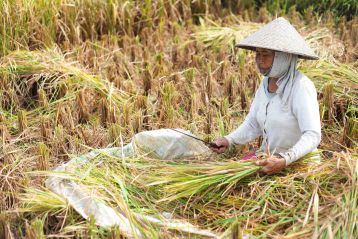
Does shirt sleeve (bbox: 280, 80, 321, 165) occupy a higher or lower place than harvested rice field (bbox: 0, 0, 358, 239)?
higher

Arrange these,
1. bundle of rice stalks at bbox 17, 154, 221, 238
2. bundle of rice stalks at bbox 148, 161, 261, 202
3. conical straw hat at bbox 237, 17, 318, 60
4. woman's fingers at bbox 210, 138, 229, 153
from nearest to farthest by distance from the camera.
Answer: bundle of rice stalks at bbox 17, 154, 221, 238 → bundle of rice stalks at bbox 148, 161, 261, 202 → conical straw hat at bbox 237, 17, 318, 60 → woman's fingers at bbox 210, 138, 229, 153

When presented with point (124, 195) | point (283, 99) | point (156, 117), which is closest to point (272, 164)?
point (283, 99)

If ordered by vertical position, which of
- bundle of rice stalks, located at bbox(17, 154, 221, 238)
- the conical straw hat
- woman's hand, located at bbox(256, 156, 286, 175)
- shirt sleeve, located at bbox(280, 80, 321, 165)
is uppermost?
the conical straw hat

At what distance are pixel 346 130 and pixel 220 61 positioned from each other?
163 cm

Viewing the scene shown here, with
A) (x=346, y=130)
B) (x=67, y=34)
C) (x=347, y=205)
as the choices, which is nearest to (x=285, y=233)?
(x=347, y=205)

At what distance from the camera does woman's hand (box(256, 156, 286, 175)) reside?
110 inches

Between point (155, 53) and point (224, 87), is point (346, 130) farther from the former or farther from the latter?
point (155, 53)

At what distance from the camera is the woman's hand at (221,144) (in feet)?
10.7

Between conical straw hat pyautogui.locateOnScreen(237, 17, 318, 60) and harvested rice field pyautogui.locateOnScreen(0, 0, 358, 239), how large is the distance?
1.60 ft

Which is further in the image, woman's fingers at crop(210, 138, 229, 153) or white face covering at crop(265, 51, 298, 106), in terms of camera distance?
woman's fingers at crop(210, 138, 229, 153)

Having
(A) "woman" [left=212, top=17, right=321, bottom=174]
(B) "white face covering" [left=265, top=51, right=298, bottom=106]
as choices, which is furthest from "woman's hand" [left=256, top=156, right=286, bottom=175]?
(B) "white face covering" [left=265, top=51, right=298, bottom=106]

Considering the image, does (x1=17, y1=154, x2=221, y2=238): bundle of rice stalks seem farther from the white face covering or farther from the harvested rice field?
the white face covering

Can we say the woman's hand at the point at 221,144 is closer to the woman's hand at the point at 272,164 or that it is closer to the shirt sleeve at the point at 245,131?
the shirt sleeve at the point at 245,131

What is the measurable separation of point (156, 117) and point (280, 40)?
1166 mm
